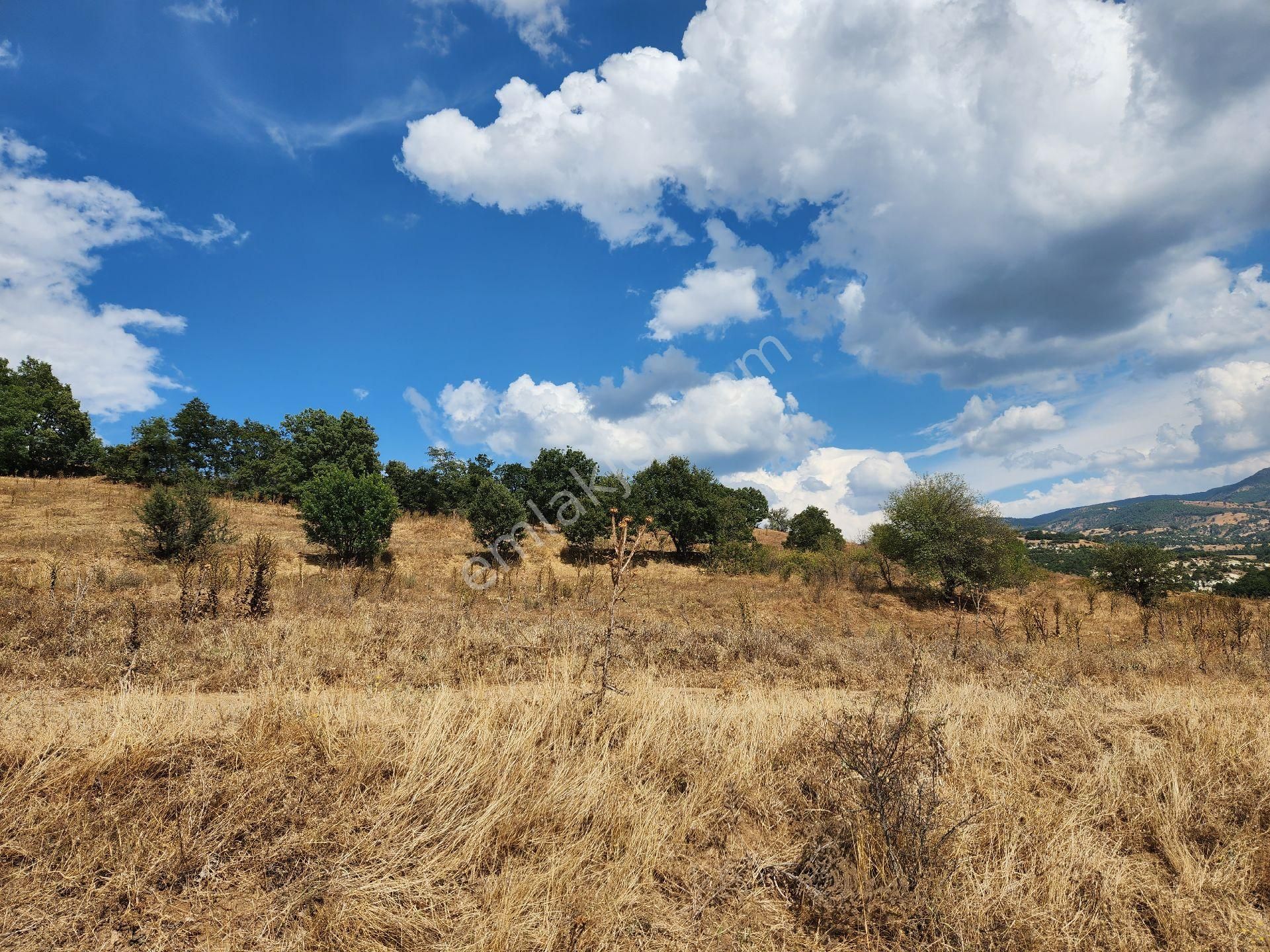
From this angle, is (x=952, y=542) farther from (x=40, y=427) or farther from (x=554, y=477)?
(x=40, y=427)

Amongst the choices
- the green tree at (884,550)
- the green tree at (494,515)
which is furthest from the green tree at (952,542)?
the green tree at (494,515)

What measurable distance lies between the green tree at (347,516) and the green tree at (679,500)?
13788 mm

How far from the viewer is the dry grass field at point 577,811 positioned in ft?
9.27

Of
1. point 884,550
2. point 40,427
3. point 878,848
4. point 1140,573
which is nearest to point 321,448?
point 40,427

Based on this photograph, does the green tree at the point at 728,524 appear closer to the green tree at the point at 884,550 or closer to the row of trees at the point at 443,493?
the row of trees at the point at 443,493

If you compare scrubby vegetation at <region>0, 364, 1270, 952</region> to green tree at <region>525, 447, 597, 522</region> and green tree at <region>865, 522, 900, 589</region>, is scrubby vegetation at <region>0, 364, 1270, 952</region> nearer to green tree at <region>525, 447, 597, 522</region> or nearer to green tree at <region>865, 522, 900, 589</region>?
green tree at <region>865, 522, 900, 589</region>

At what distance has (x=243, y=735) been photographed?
4094 millimetres

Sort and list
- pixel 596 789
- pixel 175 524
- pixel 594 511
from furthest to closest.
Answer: pixel 594 511 < pixel 175 524 < pixel 596 789

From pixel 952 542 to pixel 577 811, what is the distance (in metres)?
25.5

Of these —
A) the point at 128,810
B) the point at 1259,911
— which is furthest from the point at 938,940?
the point at 128,810

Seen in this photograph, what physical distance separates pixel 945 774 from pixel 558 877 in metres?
3.61

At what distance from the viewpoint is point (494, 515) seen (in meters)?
25.8

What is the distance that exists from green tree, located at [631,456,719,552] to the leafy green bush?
19.5 m

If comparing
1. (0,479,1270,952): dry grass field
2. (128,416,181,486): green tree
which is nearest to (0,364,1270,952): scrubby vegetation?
→ (0,479,1270,952): dry grass field
